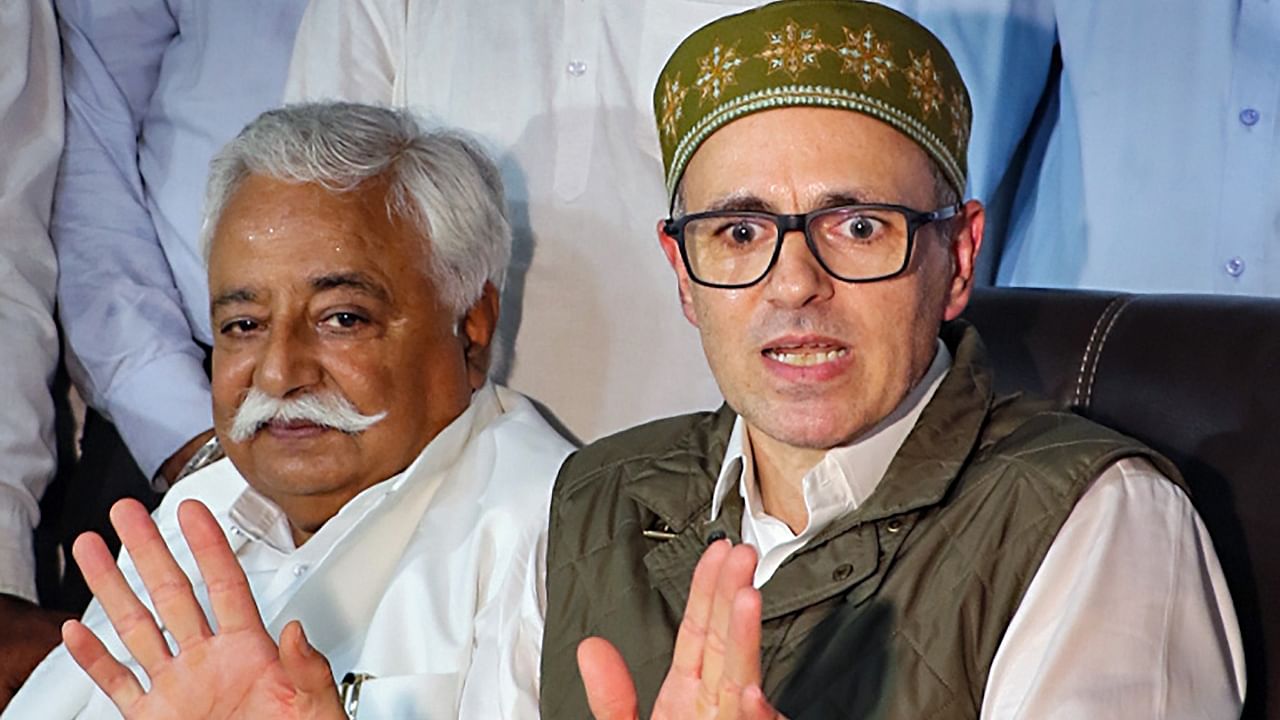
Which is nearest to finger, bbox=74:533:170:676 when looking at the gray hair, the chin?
the chin

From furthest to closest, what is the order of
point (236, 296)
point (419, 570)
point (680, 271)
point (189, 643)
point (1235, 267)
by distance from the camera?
point (1235, 267), point (236, 296), point (419, 570), point (680, 271), point (189, 643)

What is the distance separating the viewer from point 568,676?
6.32ft

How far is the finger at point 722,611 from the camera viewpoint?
1.42m

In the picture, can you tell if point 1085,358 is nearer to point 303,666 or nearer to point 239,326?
point 303,666

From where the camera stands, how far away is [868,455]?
72.8 inches

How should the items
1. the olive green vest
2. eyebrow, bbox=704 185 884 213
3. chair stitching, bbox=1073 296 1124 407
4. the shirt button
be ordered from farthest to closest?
the shirt button → chair stitching, bbox=1073 296 1124 407 → eyebrow, bbox=704 185 884 213 → the olive green vest

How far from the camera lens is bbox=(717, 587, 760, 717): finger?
4.50 ft

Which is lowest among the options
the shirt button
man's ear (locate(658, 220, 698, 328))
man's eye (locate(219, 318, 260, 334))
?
the shirt button

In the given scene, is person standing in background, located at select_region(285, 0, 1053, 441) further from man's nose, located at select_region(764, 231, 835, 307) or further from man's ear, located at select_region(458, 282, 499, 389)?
man's nose, located at select_region(764, 231, 835, 307)

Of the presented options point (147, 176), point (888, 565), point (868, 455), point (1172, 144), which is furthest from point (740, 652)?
point (147, 176)

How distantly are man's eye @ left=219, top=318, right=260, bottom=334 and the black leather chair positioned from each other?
0.94m

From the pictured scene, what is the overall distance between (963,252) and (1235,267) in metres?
0.93

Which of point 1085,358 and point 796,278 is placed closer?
point 796,278

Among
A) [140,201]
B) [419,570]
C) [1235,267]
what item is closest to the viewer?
[419,570]
